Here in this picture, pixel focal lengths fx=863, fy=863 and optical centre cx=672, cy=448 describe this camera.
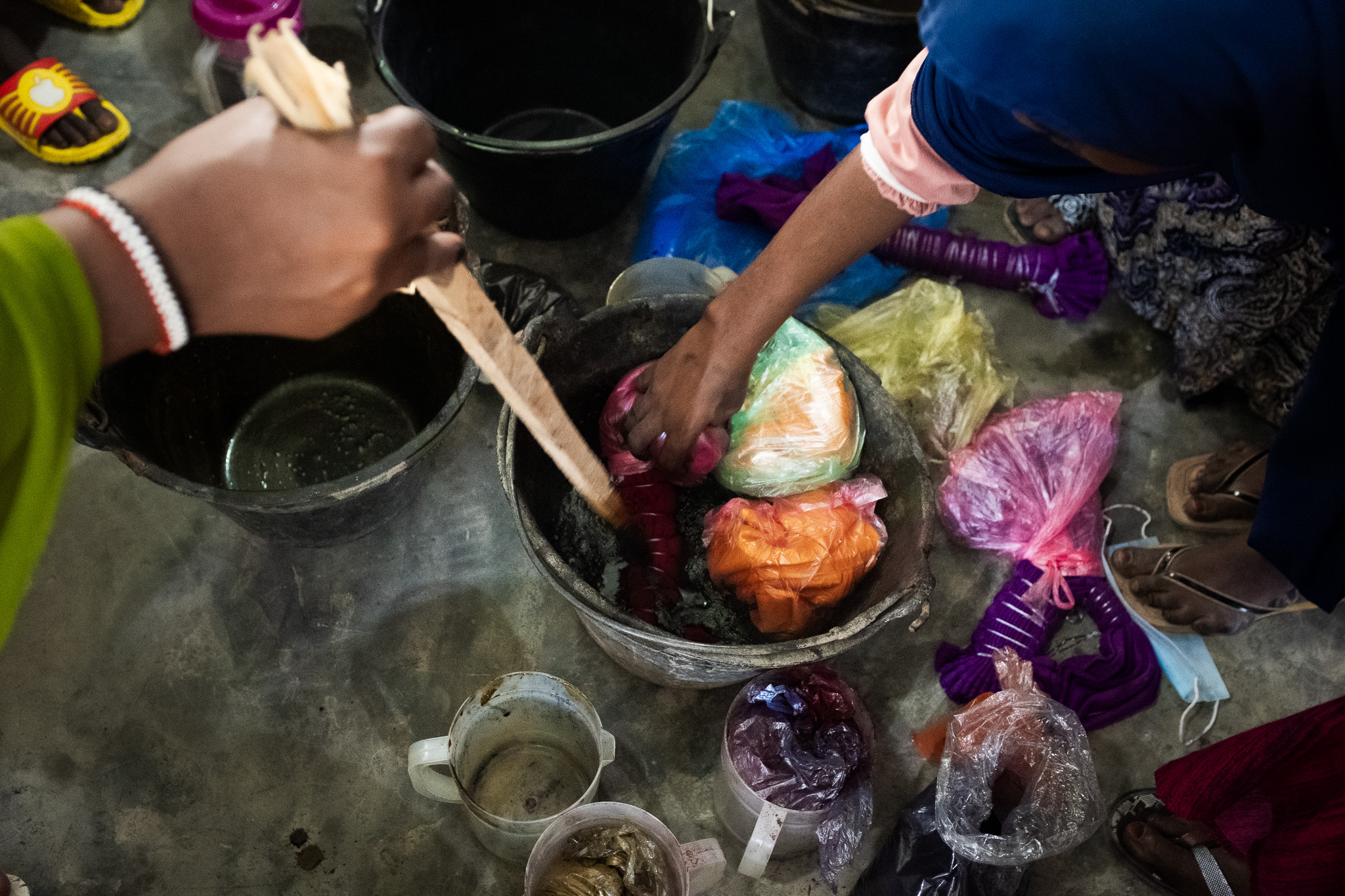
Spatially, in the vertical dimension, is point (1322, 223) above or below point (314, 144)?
below

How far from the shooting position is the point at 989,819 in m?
1.58

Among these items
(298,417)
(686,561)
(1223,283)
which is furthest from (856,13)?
(298,417)

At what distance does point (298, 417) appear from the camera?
2066 mm

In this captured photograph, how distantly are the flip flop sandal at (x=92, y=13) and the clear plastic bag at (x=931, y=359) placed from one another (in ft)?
7.77

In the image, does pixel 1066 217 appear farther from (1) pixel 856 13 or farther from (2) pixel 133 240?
(2) pixel 133 240

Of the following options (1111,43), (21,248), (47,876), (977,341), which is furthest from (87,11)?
(1111,43)

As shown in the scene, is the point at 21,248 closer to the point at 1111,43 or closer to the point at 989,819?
the point at 1111,43

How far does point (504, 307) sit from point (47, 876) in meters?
1.50

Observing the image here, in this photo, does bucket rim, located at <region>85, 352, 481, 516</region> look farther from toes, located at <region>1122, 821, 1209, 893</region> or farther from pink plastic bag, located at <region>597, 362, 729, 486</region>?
toes, located at <region>1122, 821, 1209, 893</region>

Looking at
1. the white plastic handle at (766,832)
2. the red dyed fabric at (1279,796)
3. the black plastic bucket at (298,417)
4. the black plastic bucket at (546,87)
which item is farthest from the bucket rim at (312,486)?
the red dyed fabric at (1279,796)

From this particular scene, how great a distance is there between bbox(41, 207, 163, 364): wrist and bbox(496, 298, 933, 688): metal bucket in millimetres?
717

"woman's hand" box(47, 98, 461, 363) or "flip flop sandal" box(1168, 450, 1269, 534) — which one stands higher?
"woman's hand" box(47, 98, 461, 363)

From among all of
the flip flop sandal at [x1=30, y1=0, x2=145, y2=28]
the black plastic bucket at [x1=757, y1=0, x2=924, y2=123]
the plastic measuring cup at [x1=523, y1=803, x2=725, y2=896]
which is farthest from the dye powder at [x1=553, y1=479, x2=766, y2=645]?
the flip flop sandal at [x1=30, y1=0, x2=145, y2=28]

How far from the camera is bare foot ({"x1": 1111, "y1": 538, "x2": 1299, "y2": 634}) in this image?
6.33 ft
